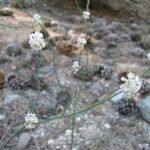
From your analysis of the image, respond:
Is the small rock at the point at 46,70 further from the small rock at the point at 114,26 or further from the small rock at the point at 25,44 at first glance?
the small rock at the point at 114,26

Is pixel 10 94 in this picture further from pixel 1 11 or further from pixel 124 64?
pixel 1 11

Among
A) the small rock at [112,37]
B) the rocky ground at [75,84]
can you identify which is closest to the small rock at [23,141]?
the rocky ground at [75,84]

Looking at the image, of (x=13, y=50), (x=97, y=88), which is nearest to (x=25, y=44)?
(x=13, y=50)

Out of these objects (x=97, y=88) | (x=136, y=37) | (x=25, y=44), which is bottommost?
(x=136, y=37)

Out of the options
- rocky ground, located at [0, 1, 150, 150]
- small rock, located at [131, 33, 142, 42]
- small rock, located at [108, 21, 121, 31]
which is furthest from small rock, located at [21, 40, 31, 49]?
small rock, located at [131, 33, 142, 42]

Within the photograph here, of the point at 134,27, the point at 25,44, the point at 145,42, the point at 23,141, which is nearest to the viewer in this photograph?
the point at 23,141

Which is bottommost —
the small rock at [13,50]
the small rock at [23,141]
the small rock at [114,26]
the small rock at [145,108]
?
the small rock at [114,26]

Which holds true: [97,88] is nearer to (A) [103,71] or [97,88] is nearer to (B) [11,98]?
(A) [103,71]
